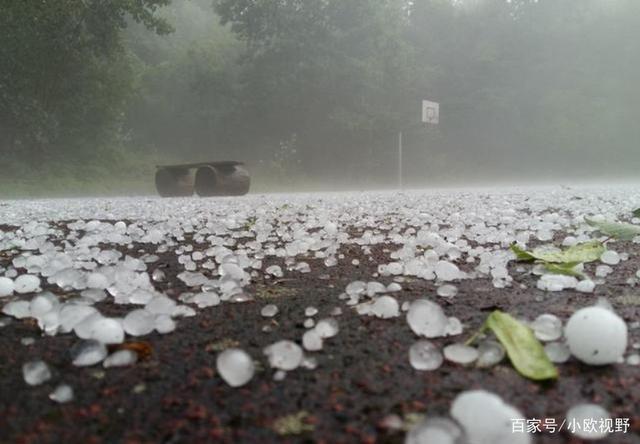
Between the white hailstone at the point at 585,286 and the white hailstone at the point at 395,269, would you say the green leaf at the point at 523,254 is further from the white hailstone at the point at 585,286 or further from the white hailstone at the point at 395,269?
the white hailstone at the point at 395,269

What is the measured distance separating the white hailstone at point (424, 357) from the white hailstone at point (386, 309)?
223 millimetres

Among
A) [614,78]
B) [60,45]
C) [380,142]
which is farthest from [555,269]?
[614,78]

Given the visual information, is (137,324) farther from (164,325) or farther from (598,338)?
(598,338)

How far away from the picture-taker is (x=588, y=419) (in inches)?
23.1

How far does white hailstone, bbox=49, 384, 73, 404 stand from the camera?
0.67 m

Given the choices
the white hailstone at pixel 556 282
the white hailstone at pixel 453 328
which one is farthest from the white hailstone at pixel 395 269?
the white hailstone at pixel 453 328

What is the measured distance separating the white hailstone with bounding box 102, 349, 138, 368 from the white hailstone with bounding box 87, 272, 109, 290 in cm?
51

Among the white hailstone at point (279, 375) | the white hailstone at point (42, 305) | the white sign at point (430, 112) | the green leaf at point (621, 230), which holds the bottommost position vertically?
the white hailstone at point (279, 375)

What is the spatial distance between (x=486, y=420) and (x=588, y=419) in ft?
0.48

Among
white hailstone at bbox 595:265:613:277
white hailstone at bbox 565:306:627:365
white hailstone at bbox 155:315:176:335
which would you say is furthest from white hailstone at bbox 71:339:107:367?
white hailstone at bbox 595:265:613:277

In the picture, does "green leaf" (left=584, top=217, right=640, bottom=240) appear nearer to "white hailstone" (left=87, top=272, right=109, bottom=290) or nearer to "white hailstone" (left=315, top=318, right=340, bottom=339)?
"white hailstone" (left=315, top=318, right=340, bottom=339)

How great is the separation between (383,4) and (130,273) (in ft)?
60.3

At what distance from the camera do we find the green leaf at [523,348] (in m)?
0.72

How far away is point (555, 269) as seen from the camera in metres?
1.35
